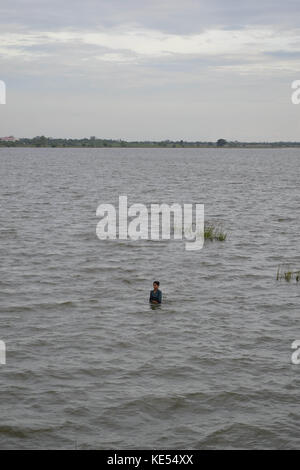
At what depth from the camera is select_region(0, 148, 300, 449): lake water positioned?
14.6 meters

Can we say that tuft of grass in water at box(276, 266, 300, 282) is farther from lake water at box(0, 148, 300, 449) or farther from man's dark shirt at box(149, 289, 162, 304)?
man's dark shirt at box(149, 289, 162, 304)

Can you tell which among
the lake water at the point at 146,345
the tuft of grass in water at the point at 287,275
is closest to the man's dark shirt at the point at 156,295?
the lake water at the point at 146,345

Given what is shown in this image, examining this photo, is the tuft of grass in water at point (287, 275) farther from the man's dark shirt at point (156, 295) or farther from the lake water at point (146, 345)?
the man's dark shirt at point (156, 295)

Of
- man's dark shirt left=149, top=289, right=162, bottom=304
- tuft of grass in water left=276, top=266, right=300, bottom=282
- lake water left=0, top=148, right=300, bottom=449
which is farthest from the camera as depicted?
tuft of grass in water left=276, top=266, right=300, bottom=282

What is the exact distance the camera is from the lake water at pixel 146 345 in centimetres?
1457

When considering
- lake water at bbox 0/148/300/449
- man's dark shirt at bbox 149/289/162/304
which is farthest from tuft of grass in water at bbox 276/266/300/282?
man's dark shirt at bbox 149/289/162/304

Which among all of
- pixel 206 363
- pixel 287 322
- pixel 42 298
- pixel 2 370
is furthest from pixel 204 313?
pixel 2 370

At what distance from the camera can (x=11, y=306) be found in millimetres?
23516

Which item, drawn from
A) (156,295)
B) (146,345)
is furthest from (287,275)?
(146,345)

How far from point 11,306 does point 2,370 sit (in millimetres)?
6029

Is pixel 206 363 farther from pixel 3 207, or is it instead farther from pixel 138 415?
pixel 3 207

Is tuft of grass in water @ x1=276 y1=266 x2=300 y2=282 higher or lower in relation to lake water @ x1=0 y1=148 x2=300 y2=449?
higher

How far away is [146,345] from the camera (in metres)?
19.9

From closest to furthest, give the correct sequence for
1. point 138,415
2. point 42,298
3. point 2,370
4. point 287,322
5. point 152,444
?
point 152,444, point 138,415, point 2,370, point 287,322, point 42,298
